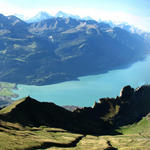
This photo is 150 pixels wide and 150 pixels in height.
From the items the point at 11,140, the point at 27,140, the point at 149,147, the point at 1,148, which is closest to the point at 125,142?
the point at 149,147

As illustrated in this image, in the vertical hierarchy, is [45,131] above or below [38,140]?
above

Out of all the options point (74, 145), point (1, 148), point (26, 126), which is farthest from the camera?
point (26, 126)

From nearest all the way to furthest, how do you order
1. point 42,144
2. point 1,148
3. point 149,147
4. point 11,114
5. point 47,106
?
point 1,148 < point 42,144 < point 149,147 < point 11,114 < point 47,106

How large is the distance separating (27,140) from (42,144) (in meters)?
7.72

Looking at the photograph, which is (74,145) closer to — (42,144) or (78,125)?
(42,144)

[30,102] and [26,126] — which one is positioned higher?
[30,102]

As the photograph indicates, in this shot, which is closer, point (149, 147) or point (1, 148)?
point (1, 148)

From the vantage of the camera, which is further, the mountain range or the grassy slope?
the mountain range

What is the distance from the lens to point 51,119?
601 ft

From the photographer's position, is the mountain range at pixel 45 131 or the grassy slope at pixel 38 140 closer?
the grassy slope at pixel 38 140

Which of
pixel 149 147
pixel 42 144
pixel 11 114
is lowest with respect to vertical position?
pixel 149 147

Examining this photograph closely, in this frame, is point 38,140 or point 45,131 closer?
point 38,140

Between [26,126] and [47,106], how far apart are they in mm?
49118

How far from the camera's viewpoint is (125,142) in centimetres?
15375
